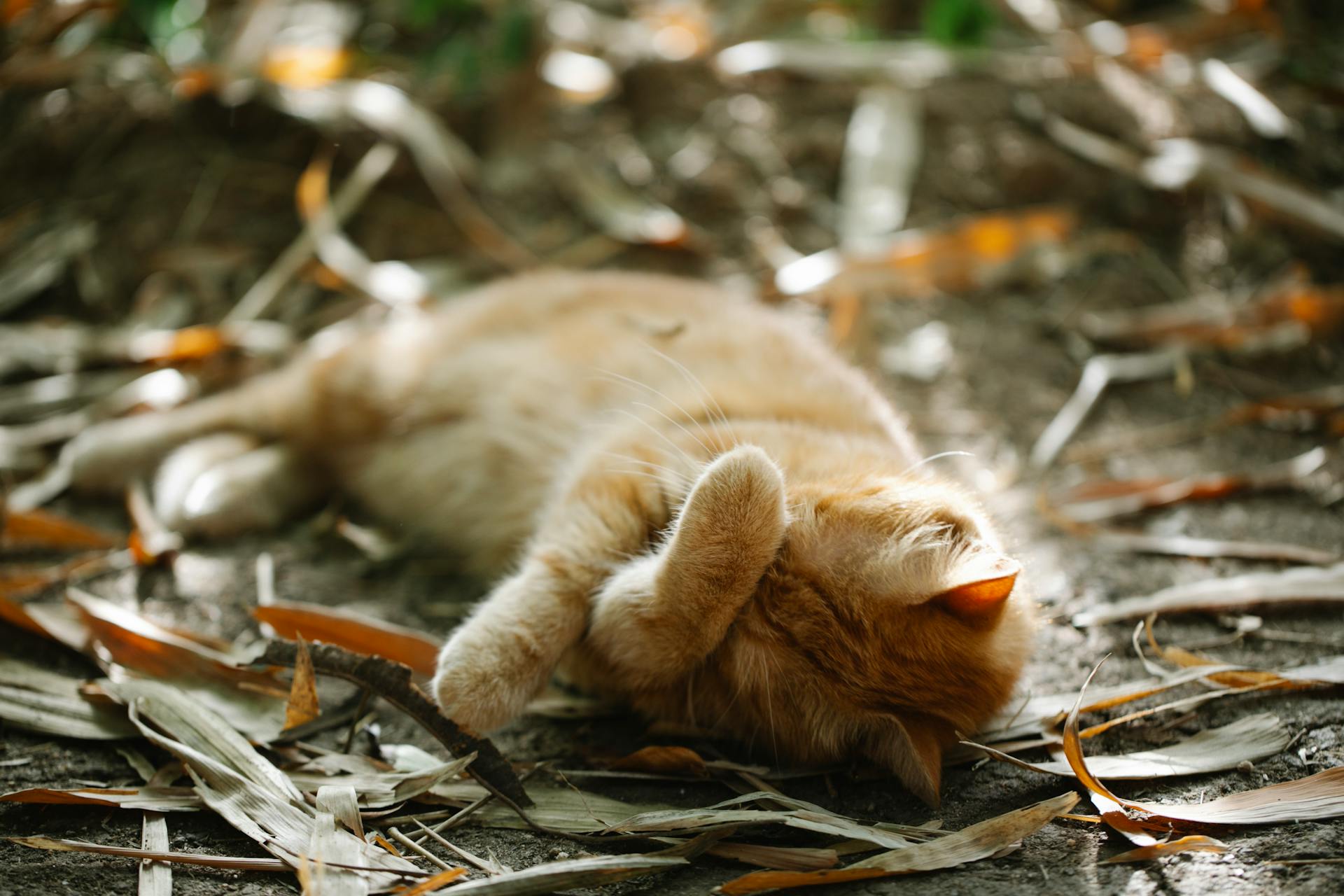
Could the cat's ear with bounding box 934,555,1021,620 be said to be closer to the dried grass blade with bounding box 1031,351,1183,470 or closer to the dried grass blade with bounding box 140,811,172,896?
the dried grass blade with bounding box 140,811,172,896

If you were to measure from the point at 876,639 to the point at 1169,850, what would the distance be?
57cm

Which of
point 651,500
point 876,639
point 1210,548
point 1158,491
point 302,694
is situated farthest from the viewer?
point 1158,491

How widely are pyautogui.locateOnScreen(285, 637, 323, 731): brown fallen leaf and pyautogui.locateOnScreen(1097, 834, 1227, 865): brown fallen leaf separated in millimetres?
1451

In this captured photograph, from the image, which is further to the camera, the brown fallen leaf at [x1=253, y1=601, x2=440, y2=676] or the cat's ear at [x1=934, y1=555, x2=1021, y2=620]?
the brown fallen leaf at [x1=253, y1=601, x2=440, y2=676]

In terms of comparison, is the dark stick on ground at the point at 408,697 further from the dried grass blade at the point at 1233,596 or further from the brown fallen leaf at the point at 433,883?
the dried grass blade at the point at 1233,596

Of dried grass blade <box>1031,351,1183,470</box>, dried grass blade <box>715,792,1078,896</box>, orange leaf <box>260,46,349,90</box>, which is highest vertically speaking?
orange leaf <box>260,46,349,90</box>

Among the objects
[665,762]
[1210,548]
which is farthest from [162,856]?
[1210,548]

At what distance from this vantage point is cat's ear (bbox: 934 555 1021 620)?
5.41 feet

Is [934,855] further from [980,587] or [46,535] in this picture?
[46,535]

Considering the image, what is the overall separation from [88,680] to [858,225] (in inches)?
122

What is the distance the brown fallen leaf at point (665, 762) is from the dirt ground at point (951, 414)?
45mm

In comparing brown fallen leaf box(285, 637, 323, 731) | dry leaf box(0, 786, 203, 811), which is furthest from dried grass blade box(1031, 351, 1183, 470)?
dry leaf box(0, 786, 203, 811)

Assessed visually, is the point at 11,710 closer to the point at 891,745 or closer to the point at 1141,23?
the point at 891,745

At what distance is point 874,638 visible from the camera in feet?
5.79
